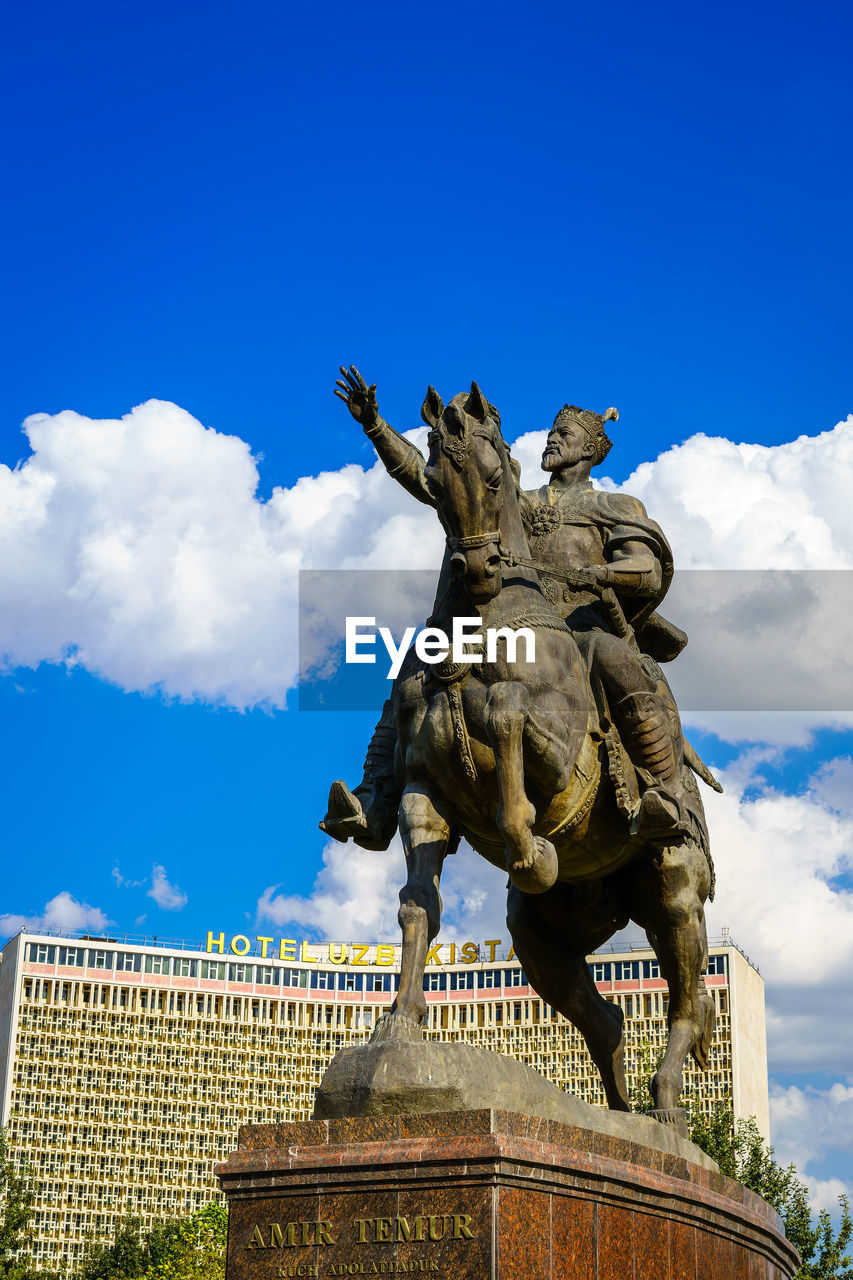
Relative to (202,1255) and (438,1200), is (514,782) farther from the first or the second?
(202,1255)

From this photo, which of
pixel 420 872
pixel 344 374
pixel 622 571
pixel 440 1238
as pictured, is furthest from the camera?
pixel 622 571

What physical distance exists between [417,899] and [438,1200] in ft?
6.56

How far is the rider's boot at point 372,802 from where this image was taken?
1049cm

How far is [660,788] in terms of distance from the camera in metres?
11.1

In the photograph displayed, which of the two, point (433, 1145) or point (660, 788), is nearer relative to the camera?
point (433, 1145)

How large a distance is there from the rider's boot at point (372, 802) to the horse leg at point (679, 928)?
6.66 feet

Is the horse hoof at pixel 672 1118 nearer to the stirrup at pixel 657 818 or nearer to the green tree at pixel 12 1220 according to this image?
the stirrup at pixel 657 818

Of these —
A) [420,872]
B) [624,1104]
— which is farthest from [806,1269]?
[420,872]

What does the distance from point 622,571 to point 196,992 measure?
4074 inches

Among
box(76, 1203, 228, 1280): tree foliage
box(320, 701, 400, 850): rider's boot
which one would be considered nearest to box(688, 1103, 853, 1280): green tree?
box(76, 1203, 228, 1280): tree foliage

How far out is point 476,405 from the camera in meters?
10.3

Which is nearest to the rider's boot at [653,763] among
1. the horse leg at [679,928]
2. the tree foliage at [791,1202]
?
the horse leg at [679,928]

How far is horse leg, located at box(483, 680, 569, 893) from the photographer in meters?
9.62

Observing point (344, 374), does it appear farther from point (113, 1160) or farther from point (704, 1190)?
point (113, 1160)
